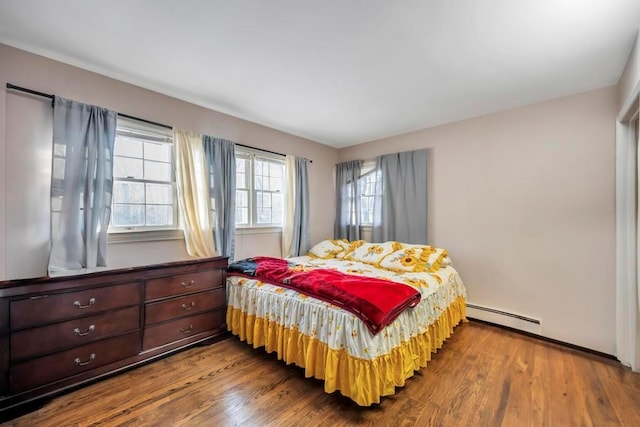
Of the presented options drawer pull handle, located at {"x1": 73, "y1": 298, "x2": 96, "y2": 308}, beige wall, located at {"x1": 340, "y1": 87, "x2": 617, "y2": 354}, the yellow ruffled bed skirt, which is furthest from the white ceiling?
the yellow ruffled bed skirt

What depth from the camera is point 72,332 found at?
1829 mm

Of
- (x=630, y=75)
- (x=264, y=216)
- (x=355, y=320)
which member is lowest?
(x=355, y=320)

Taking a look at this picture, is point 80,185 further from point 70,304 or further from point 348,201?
point 348,201

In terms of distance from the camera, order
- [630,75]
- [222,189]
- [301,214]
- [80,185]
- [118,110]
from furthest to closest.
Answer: [301,214] → [222,189] → [118,110] → [80,185] → [630,75]

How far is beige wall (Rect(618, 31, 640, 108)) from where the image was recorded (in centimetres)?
173

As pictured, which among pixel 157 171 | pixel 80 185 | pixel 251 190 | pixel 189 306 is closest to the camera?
pixel 80 185

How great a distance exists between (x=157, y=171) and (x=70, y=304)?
4.23 feet

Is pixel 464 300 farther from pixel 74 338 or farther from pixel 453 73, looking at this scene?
pixel 74 338

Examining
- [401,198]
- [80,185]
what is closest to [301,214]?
[401,198]

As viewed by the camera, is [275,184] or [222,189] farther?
[275,184]

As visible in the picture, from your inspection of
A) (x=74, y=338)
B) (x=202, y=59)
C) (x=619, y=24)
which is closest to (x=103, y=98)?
(x=202, y=59)

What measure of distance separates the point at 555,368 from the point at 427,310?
1123 millimetres

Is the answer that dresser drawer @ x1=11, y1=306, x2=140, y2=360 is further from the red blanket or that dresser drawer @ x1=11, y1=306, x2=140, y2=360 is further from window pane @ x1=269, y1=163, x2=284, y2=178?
window pane @ x1=269, y1=163, x2=284, y2=178

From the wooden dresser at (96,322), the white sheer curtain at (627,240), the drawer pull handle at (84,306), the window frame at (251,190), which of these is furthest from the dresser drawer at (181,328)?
the white sheer curtain at (627,240)
